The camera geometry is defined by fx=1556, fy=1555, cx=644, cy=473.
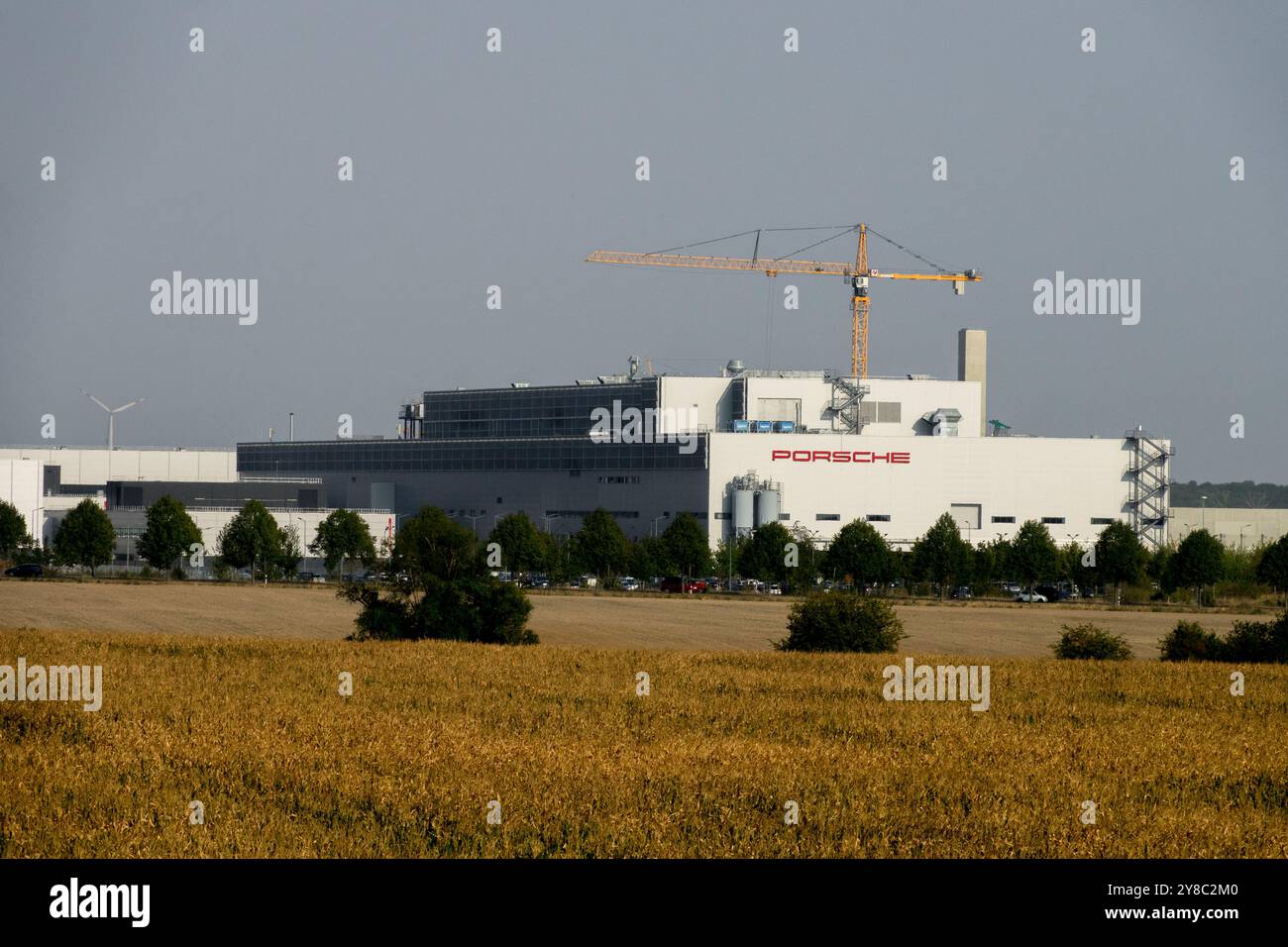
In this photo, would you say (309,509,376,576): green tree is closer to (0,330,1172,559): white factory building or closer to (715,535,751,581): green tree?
(0,330,1172,559): white factory building

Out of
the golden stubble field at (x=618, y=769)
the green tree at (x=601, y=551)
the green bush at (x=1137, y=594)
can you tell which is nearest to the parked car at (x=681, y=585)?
the green tree at (x=601, y=551)

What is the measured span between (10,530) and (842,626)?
112185 mm

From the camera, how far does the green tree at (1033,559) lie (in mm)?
149375

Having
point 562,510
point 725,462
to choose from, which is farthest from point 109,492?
point 725,462

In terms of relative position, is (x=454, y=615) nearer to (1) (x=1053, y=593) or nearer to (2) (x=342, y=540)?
(1) (x=1053, y=593)

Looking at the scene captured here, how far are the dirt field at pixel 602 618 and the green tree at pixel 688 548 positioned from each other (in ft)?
73.0

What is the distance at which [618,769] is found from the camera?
2367 cm

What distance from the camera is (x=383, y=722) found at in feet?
93.2

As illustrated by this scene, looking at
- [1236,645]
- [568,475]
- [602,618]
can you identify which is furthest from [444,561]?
[568,475]

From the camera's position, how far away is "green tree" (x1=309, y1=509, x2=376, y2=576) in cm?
15362

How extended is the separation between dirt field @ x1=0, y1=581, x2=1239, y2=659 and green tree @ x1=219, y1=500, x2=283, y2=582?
14343 millimetres

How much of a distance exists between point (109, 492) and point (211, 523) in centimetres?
3238

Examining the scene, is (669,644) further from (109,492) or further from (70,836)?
(109,492)

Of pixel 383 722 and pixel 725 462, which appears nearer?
pixel 383 722
